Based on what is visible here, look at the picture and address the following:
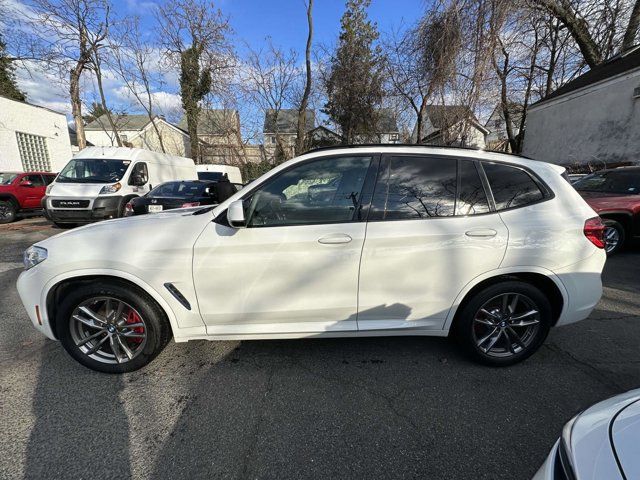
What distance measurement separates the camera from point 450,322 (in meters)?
2.59

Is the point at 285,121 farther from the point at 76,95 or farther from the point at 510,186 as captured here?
the point at 510,186

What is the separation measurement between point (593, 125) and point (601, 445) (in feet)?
65.9

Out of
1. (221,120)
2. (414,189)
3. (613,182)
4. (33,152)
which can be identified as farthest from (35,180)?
(613,182)

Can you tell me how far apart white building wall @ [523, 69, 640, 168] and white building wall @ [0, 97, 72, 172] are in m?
28.7

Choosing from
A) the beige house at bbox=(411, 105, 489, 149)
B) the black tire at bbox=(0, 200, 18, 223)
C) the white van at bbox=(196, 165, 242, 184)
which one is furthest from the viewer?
the white van at bbox=(196, 165, 242, 184)

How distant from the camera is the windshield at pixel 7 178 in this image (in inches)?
416

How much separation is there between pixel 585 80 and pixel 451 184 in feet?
66.6

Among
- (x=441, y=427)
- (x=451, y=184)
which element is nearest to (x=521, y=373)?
(x=441, y=427)

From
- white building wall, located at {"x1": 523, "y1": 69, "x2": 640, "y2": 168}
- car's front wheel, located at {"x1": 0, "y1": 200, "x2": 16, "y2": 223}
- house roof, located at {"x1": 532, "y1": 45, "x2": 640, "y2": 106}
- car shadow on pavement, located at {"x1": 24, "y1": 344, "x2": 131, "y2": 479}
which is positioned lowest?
car shadow on pavement, located at {"x1": 24, "y1": 344, "x2": 131, "y2": 479}

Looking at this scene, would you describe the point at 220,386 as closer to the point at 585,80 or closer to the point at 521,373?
the point at 521,373

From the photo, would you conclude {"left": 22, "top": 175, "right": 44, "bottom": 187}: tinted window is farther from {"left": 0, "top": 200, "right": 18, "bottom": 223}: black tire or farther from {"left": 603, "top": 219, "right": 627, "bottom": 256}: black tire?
{"left": 603, "top": 219, "right": 627, "bottom": 256}: black tire

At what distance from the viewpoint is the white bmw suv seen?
2342mm

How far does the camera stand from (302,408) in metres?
2.25

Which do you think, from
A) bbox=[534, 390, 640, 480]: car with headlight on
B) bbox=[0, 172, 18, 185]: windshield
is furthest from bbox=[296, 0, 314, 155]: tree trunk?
bbox=[534, 390, 640, 480]: car with headlight on
